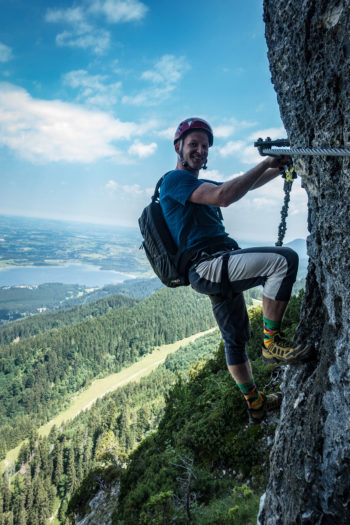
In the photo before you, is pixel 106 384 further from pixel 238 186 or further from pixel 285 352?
pixel 238 186

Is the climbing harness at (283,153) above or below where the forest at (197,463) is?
above

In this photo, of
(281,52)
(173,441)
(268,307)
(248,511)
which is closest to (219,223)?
(268,307)

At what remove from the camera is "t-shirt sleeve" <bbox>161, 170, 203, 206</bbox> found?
3.18m

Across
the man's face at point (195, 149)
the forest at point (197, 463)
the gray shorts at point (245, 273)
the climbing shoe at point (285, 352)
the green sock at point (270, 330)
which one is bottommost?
Result: the forest at point (197, 463)

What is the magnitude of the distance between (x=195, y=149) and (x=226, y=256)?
4.99ft

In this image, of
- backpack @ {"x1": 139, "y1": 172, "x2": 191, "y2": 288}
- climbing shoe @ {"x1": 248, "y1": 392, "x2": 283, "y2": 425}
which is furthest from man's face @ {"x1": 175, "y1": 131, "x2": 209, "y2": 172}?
climbing shoe @ {"x1": 248, "y1": 392, "x2": 283, "y2": 425}

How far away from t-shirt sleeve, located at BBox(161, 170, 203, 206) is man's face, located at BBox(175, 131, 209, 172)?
0.51m

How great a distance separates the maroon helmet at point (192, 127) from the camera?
12.4ft

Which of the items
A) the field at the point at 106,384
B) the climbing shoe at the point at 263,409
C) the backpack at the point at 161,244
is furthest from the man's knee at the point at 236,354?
the field at the point at 106,384

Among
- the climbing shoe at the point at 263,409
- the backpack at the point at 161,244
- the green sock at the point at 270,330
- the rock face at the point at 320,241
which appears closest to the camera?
the rock face at the point at 320,241

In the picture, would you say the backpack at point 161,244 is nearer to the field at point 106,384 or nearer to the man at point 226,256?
the man at point 226,256

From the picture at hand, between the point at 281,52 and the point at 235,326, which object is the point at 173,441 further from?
the point at 281,52

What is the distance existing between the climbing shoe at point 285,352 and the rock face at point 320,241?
156 millimetres

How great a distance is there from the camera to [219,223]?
360 cm
